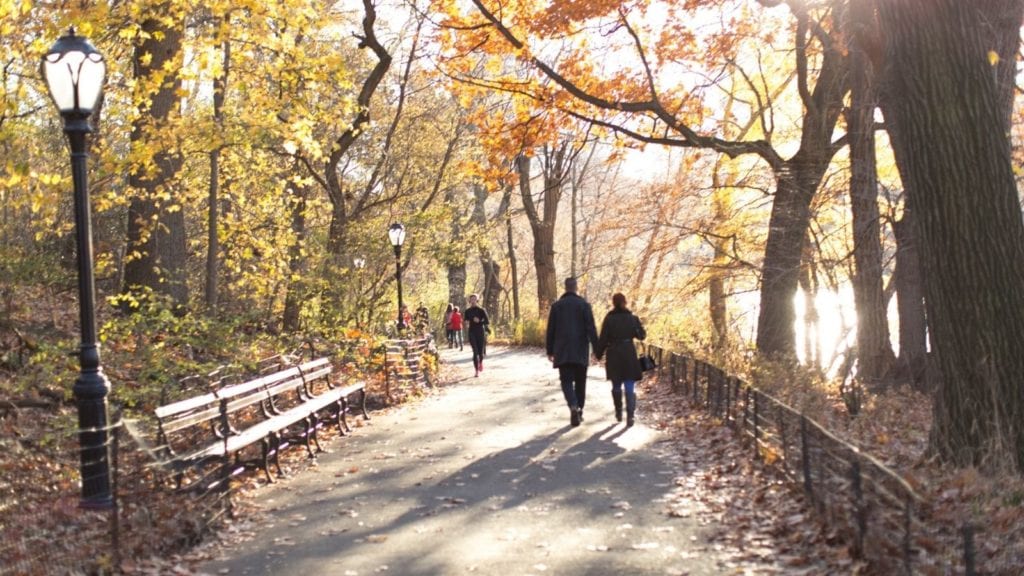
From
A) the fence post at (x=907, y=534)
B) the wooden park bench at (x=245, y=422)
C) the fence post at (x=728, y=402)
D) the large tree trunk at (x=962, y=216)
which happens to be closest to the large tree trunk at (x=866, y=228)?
the fence post at (x=728, y=402)

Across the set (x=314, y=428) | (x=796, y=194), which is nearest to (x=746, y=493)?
(x=314, y=428)

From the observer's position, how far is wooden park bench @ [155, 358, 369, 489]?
27.9 feet

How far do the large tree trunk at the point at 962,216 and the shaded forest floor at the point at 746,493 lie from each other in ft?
1.91

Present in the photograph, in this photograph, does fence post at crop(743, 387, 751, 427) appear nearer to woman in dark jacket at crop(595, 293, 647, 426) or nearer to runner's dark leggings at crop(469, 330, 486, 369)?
woman in dark jacket at crop(595, 293, 647, 426)

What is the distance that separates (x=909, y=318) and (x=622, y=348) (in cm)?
639

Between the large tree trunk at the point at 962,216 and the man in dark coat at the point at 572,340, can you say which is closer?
the large tree trunk at the point at 962,216

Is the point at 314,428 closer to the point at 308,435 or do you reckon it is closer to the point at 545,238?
the point at 308,435

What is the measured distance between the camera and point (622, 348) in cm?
1313

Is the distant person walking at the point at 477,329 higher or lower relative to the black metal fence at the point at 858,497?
higher

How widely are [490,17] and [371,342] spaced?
665cm

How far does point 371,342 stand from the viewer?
61.1 ft

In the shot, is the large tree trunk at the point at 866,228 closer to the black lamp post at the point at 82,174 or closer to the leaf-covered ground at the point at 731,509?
the leaf-covered ground at the point at 731,509

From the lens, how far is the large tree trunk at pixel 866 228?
15703mm

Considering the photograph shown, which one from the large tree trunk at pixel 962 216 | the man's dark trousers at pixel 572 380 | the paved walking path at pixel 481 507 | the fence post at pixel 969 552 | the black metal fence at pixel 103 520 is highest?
the large tree trunk at pixel 962 216
